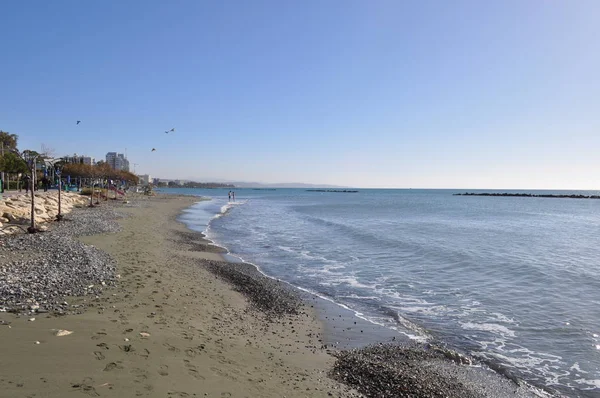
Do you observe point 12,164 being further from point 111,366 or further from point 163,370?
point 163,370

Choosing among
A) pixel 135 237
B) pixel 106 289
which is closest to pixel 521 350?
pixel 106 289

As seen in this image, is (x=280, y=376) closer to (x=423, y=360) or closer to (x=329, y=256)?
(x=423, y=360)

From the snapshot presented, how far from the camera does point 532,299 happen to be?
45.5 ft

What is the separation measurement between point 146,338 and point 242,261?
1188 cm

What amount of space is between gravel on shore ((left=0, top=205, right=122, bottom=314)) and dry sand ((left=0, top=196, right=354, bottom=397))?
0.52m

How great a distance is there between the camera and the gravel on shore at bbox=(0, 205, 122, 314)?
27.6 ft

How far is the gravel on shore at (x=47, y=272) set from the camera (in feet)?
27.6

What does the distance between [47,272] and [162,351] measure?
6.22 metres

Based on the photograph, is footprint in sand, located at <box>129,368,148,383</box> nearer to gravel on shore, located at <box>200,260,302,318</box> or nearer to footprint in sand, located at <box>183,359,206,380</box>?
footprint in sand, located at <box>183,359,206,380</box>

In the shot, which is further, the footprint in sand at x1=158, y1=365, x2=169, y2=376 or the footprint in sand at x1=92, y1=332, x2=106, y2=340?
the footprint in sand at x1=92, y1=332, x2=106, y2=340

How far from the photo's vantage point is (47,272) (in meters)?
10.9

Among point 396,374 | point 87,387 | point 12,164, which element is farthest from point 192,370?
point 12,164

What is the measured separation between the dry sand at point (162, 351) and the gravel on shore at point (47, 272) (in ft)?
1.69

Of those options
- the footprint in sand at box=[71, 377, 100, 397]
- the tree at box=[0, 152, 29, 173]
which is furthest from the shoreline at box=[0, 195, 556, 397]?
the tree at box=[0, 152, 29, 173]
